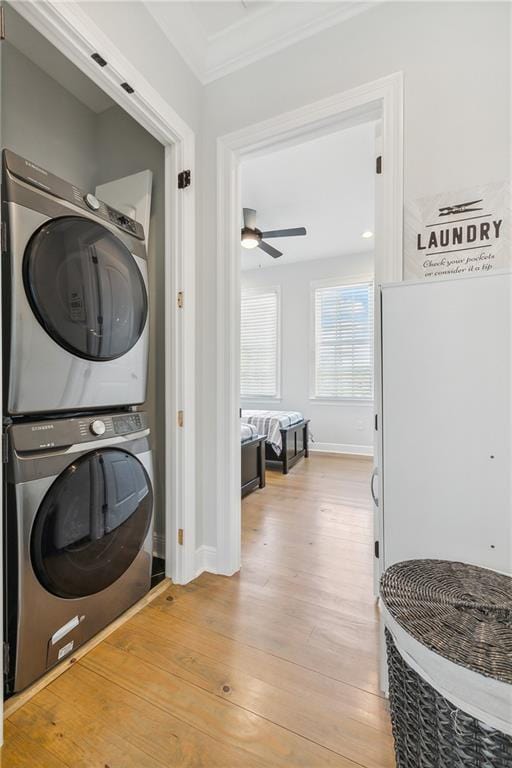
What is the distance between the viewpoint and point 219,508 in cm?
203

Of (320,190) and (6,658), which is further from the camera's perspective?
(320,190)

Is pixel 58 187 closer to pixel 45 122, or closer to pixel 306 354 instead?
pixel 45 122

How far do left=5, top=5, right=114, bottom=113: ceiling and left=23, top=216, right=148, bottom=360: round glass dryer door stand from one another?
45.6 inches

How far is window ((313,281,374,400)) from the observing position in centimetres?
525

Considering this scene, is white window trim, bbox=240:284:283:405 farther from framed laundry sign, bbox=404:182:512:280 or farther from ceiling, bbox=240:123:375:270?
framed laundry sign, bbox=404:182:512:280

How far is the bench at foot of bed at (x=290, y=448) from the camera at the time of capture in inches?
167

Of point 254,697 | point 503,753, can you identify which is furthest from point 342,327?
point 503,753

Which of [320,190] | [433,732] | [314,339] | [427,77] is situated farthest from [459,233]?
[314,339]

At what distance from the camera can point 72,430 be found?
4.65 ft

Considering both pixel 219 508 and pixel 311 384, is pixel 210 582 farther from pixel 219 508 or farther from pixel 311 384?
pixel 311 384

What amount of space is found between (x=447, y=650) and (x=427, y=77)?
2026 millimetres

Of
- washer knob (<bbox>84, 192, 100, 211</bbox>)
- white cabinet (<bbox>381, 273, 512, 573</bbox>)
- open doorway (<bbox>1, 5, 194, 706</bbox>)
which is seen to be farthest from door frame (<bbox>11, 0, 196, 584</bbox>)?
white cabinet (<bbox>381, 273, 512, 573</bbox>)

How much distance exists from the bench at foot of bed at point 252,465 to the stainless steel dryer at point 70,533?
1639mm

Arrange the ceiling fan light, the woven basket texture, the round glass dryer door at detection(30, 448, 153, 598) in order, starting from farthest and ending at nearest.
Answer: the ceiling fan light → the round glass dryer door at detection(30, 448, 153, 598) → the woven basket texture
